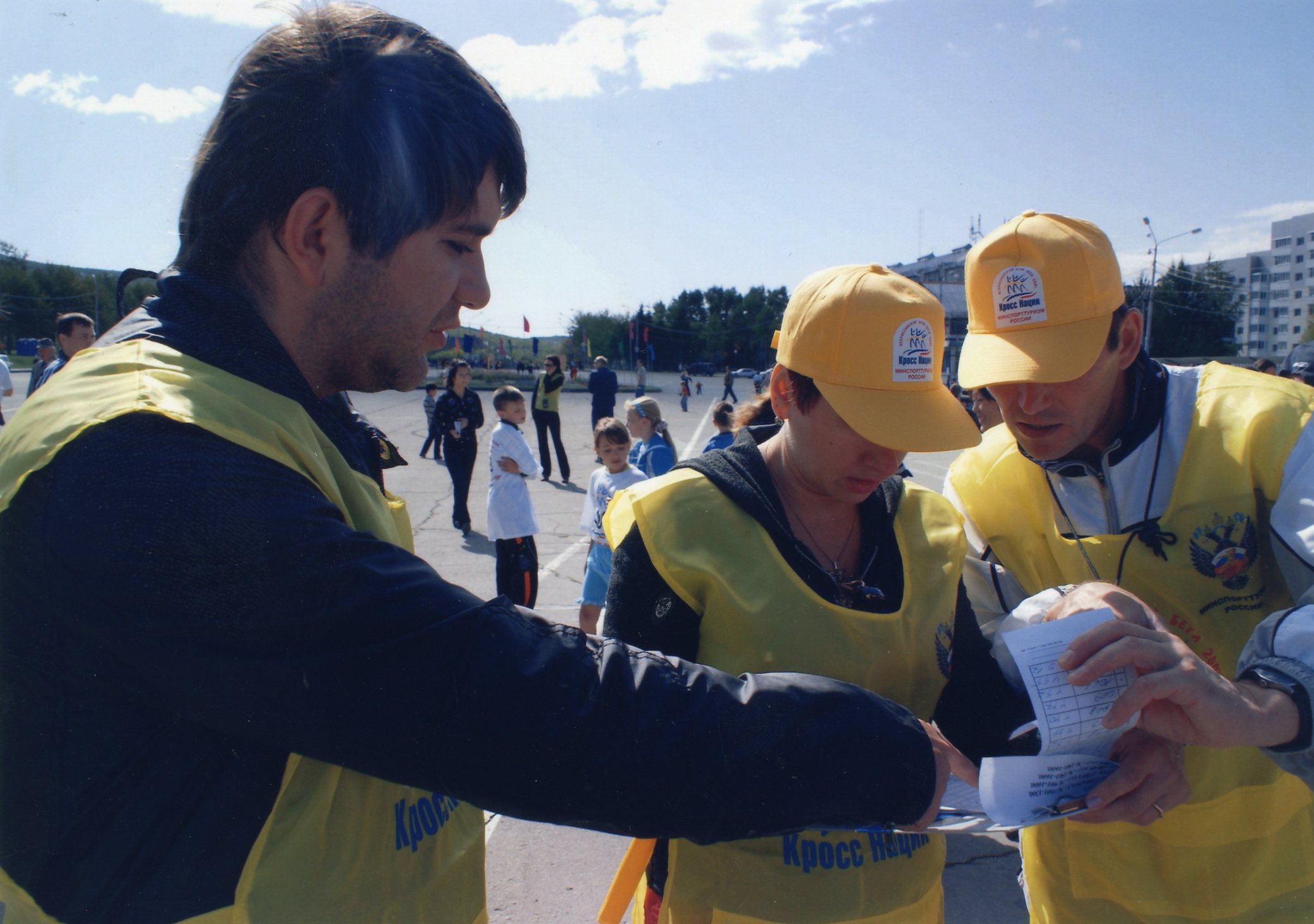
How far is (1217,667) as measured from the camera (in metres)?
1.73

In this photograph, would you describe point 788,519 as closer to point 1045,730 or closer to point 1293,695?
point 1045,730

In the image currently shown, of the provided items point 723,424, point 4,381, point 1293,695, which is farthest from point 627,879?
point 4,381

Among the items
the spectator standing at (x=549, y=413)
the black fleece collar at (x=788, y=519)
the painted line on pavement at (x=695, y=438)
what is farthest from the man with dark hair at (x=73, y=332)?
the black fleece collar at (x=788, y=519)

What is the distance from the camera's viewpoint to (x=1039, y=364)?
1688mm

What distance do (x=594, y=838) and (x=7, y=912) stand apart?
2918 millimetres

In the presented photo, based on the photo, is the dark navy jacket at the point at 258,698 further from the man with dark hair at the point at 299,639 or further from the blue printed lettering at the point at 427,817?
the blue printed lettering at the point at 427,817

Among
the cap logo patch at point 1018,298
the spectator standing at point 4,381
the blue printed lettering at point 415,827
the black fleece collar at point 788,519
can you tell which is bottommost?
the blue printed lettering at point 415,827

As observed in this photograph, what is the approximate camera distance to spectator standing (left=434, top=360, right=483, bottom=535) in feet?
30.1

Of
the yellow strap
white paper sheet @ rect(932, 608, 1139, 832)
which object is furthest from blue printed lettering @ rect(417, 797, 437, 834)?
white paper sheet @ rect(932, 608, 1139, 832)

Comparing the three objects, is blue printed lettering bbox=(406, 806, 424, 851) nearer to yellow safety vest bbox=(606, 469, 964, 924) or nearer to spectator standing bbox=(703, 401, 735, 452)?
yellow safety vest bbox=(606, 469, 964, 924)

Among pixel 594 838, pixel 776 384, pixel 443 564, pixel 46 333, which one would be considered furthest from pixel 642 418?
pixel 46 333

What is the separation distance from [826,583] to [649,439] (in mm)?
4944

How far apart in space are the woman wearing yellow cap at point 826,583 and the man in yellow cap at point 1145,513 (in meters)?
0.24

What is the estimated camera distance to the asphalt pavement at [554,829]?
311 cm
